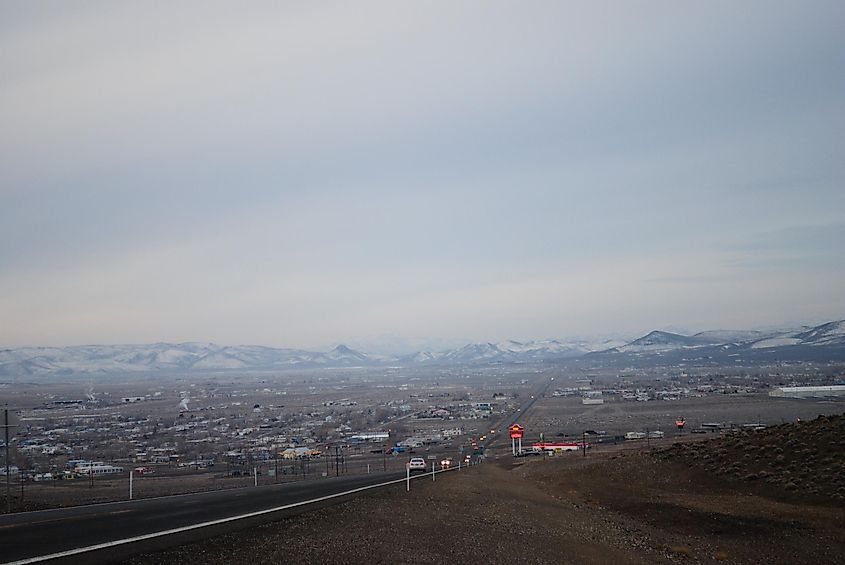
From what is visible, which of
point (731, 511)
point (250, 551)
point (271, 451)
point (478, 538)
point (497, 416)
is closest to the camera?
point (250, 551)

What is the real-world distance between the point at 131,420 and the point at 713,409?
114 metres

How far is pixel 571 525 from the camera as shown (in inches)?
945

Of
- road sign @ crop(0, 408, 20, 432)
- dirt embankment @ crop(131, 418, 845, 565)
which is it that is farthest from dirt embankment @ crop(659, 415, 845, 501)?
road sign @ crop(0, 408, 20, 432)

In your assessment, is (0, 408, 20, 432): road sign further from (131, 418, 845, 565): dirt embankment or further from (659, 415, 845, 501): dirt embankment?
(659, 415, 845, 501): dirt embankment

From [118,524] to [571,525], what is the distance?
1448cm

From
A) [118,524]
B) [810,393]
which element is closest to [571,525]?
[118,524]

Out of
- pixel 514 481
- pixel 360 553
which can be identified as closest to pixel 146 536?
pixel 360 553

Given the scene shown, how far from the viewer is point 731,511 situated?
28203 mm

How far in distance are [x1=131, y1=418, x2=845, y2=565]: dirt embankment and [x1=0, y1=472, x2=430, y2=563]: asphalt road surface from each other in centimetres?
86

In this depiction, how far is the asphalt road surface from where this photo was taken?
1312cm

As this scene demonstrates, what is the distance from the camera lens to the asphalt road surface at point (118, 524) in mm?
13121

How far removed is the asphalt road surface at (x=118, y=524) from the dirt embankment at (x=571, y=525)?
0.86m

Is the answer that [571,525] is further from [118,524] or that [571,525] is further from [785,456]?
[785,456]

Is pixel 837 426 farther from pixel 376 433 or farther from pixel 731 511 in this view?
pixel 376 433
